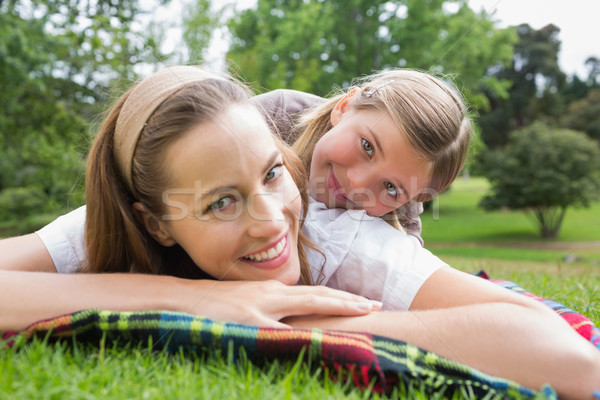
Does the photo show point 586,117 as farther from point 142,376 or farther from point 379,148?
point 142,376

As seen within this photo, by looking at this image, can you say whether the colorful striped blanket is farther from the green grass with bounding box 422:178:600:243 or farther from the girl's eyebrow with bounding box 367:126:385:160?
the green grass with bounding box 422:178:600:243

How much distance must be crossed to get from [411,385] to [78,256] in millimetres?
1859

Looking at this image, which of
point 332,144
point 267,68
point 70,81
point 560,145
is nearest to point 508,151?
point 560,145

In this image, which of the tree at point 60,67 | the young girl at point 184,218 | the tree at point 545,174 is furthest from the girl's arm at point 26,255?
the tree at point 545,174

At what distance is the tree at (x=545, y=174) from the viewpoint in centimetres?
2141

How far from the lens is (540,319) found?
5.60 ft

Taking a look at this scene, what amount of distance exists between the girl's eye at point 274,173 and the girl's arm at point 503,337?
2.07 feet

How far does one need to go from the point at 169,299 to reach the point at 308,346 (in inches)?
26.5

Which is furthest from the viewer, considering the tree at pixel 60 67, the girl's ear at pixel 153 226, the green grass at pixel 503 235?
the green grass at pixel 503 235

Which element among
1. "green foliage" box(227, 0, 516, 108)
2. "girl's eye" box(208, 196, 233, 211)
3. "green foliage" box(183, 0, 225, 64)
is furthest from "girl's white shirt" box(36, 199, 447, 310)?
"green foliage" box(227, 0, 516, 108)

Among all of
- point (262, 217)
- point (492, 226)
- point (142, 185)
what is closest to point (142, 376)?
point (262, 217)

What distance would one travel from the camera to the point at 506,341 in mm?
1640

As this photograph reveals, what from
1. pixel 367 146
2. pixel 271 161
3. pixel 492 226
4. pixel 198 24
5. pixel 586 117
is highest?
pixel 586 117

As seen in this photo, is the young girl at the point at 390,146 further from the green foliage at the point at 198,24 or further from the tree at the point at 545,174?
the tree at the point at 545,174
